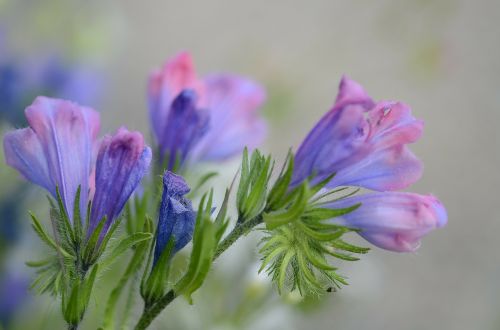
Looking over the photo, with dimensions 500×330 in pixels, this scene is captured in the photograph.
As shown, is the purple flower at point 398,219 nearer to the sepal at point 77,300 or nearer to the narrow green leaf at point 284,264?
the narrow green leaf at point 284,264

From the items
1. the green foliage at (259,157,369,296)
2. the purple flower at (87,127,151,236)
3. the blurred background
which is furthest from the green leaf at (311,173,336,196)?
the blurred background

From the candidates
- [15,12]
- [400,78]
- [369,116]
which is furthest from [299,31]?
[369,116]

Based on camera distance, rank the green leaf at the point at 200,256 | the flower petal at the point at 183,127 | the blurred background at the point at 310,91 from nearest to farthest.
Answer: the green leaf at the point at 200,256 → the flower petal at the point at 183,127 → the blurred background at the point at 310,91

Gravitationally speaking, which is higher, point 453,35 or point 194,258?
point 453,35

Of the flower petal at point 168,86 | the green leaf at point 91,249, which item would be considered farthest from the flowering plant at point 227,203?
the flower petal at point 168,86

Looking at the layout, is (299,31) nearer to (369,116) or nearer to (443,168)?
(443,168)
